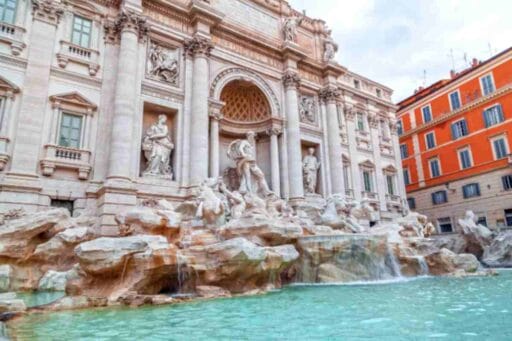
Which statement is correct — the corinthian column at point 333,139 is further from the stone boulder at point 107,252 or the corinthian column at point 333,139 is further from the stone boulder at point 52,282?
→ the stone boulder at point 52,282

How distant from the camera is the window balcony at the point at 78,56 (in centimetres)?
1237

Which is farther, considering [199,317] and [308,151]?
[308,151]

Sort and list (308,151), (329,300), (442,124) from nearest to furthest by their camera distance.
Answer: (329,300), (308,151), (442,124)

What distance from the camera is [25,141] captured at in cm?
1105

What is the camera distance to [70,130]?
12.2 m

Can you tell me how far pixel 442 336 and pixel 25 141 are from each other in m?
12.4

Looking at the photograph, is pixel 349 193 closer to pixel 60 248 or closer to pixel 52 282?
pixel 60 248

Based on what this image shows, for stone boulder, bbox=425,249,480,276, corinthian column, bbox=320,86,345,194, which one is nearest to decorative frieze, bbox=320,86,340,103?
corinthian column, bbox=320,86,345,194

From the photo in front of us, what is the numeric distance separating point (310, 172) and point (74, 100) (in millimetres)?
11690

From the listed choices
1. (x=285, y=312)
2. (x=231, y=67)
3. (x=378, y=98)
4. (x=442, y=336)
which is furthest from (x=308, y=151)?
(x=442, y=336)

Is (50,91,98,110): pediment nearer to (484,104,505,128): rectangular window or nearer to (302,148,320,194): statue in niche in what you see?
(302,148,320,194): statue in niche

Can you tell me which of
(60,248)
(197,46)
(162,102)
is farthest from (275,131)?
(60,248)

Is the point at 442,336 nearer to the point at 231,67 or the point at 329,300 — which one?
the point at 329,300

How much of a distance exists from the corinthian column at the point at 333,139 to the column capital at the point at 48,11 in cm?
1363
